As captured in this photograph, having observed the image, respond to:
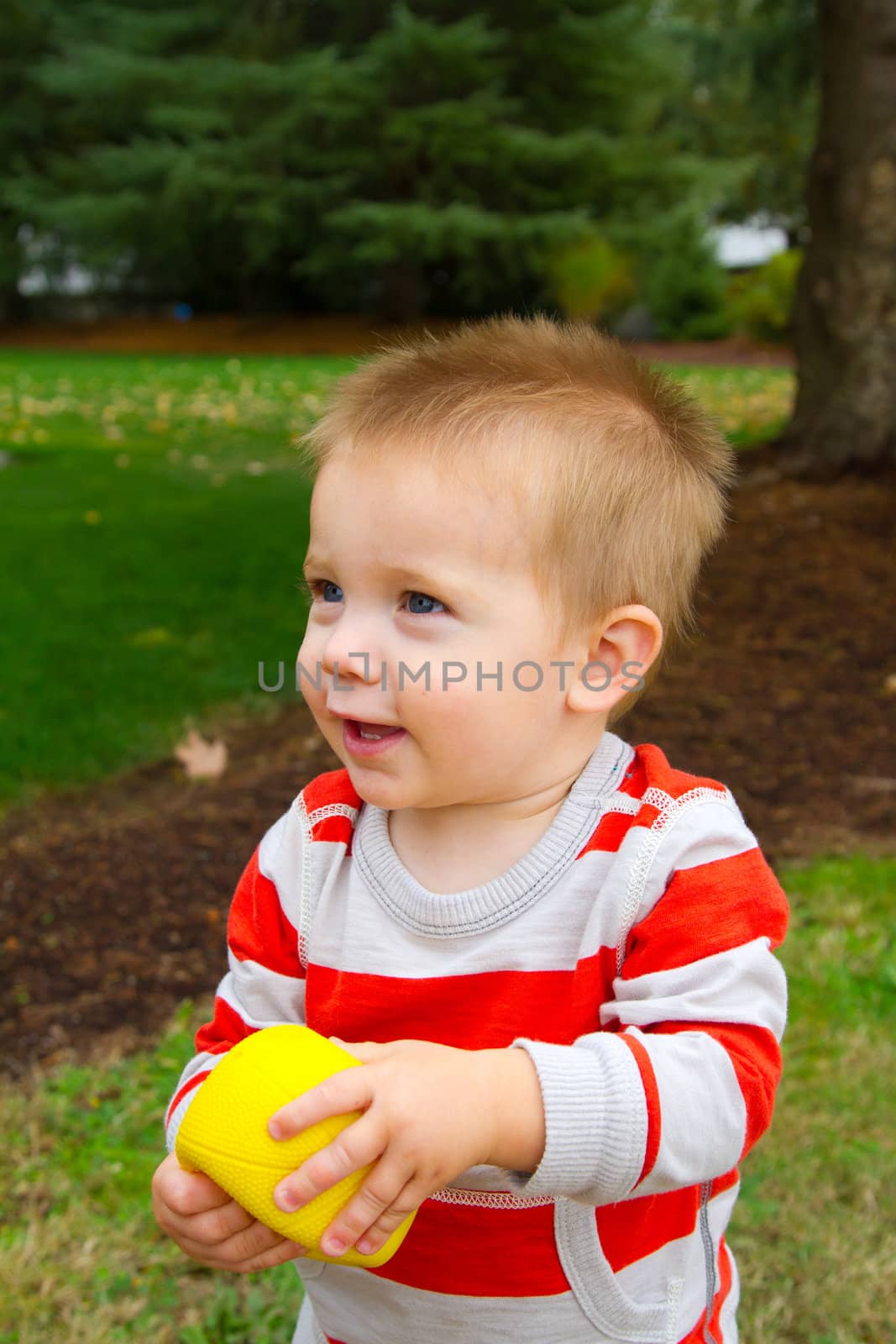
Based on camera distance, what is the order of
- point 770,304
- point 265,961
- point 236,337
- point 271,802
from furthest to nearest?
point 236,337, point 770,304, point 271,802, point 265,961

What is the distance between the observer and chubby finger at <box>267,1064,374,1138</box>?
3.85 feet

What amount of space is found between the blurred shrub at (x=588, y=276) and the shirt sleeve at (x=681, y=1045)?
27.1 metres

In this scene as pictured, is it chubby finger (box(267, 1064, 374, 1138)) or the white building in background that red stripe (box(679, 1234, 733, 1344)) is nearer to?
chubby finger (box(267, 1064, 374, 1138))

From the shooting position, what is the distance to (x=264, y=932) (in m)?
1.63

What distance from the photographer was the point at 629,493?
57.6 inches

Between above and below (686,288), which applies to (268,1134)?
above

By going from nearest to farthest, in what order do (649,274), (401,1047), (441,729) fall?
(401,1047) < (441,729) < (649,274)

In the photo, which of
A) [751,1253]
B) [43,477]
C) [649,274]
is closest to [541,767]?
[751,1253]

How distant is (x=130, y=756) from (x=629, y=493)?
3.29 metres

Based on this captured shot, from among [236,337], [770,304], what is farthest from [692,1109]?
[236,337]

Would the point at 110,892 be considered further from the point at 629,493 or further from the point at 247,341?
the point at 247,341

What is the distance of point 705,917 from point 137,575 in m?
5.39

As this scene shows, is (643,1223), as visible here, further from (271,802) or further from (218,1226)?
(271,802)

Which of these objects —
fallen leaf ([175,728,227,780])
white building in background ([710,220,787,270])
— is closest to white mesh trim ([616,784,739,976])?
fallen leaf ([175,728,227,780])
